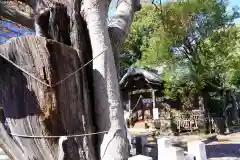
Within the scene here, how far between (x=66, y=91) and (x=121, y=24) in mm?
1052

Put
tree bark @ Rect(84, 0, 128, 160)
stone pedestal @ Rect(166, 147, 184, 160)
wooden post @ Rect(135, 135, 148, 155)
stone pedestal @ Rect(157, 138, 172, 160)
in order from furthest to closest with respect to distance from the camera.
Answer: wooden post @ Rect(135, 135, 148, 155) < stone pedestal @ Rect(157, 138, 172, 160) < stone pedestal @ Rect(166, 147, 184, 160) < tree bark @ Rect(84, 0, 128, 160)

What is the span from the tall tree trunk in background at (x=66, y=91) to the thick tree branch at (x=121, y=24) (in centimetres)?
27

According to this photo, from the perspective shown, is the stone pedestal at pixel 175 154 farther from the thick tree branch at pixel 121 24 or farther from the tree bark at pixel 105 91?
the tree bark at pixel 105 91

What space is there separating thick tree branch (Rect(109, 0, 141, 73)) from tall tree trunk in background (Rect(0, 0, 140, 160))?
0.27 m

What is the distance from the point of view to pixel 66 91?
1992 mm

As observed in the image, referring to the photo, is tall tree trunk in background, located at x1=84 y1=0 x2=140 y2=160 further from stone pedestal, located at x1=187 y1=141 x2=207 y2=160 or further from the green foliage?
the green foliage

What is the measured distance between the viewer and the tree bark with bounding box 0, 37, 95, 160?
1878 millimetres

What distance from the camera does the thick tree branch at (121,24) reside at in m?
2.67

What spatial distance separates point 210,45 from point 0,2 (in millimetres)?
13564

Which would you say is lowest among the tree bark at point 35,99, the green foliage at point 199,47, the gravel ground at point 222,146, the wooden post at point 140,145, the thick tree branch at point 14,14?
the gravel ground at point 222,146

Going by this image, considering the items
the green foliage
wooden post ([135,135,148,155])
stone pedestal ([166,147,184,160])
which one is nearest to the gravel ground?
wooden post ([135,135,148,155])

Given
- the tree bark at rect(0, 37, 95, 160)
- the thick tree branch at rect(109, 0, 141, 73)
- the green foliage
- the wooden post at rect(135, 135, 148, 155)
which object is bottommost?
the wooden post at rect(135, 135, 148, 155)

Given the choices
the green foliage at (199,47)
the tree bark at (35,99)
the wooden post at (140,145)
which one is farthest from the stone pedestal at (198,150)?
the green foliage at (199,47)

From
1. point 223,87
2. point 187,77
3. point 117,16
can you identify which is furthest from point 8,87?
point 223,87
